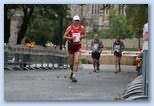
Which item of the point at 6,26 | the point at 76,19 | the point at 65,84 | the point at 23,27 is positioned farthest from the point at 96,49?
the point at 6,26

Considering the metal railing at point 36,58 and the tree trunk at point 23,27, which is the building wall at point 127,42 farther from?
the tree trunk at point 23,27

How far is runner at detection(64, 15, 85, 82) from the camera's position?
33.1 ft

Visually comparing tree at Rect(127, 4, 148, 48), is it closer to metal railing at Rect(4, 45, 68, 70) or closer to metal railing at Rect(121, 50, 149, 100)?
metal railing at Rect(121, 50, 149, 100)

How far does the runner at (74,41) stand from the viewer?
10.1 m

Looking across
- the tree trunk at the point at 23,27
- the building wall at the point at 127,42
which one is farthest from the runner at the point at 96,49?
the tree trunk at the point at 23,27

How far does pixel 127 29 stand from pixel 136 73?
1.45ft

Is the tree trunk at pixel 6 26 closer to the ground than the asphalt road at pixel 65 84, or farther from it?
farther from it

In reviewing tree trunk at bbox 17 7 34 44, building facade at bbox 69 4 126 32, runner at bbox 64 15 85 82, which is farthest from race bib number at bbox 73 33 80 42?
tree trunk at bbox 17 7 34 44

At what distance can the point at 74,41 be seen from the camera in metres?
10.2

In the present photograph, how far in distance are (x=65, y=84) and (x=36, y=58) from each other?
1.34 ft

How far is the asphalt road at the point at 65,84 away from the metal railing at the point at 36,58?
65 mm

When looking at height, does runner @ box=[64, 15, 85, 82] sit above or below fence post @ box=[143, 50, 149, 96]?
above

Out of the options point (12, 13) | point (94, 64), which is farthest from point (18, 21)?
point (94, 64)

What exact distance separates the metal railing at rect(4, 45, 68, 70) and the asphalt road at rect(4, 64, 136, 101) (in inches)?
2.6
